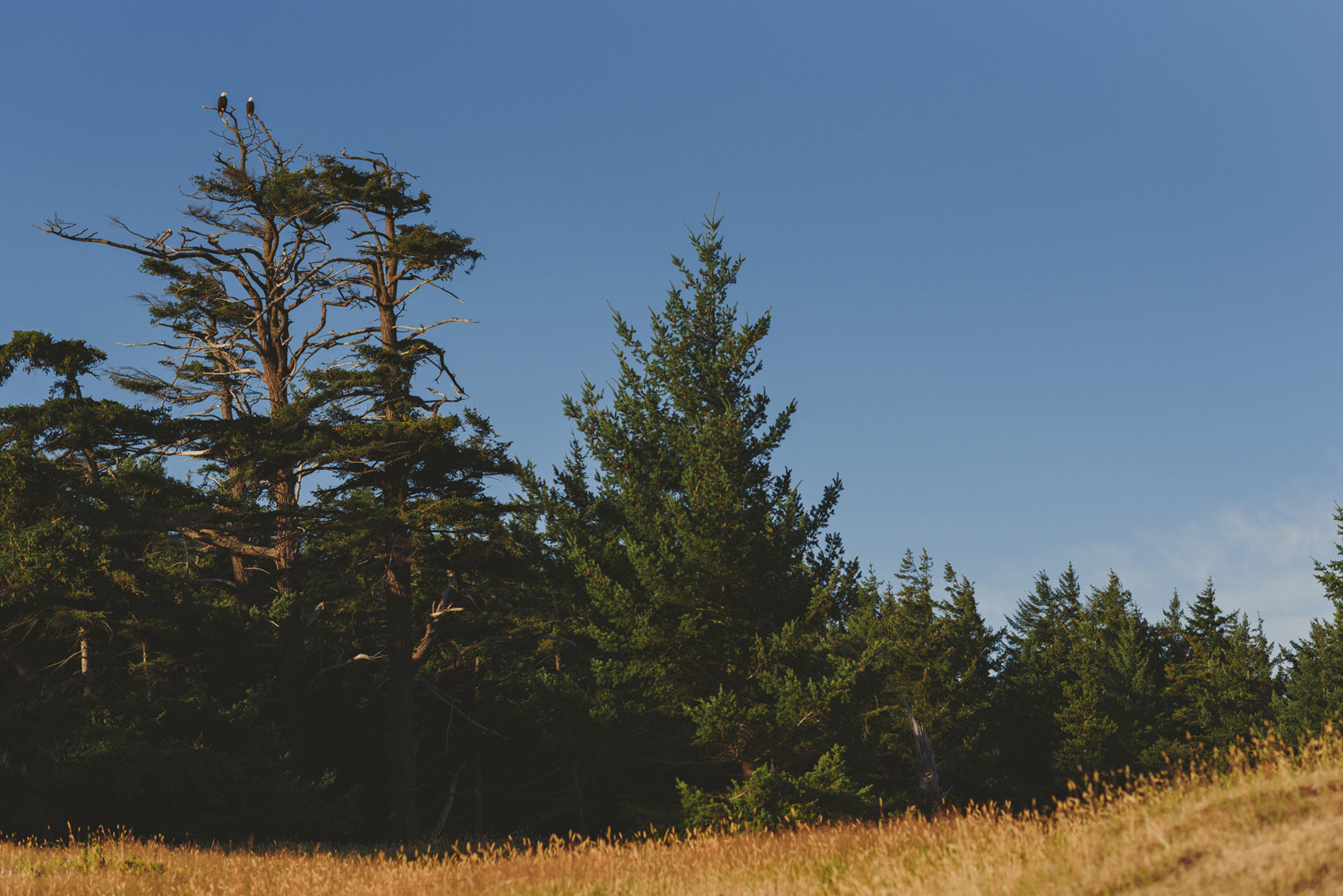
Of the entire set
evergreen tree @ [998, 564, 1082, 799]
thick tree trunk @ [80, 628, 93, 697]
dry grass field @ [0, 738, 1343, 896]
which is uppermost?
thick tree trunk @ [80, 628, 93, 697]

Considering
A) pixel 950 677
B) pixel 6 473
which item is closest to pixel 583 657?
pixel 6 473

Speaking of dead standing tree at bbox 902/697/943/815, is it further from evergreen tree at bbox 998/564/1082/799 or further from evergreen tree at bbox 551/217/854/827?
evergreen tree at bbox 998/564/1082/799

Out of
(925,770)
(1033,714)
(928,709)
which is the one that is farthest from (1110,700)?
(925,770)

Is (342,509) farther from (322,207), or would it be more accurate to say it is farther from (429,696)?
(429,696)

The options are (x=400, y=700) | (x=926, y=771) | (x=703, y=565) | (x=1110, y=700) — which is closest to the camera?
(x=703, y=565)

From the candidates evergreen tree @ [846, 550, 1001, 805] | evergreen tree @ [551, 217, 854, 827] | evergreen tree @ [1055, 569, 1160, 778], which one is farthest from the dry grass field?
evergreen tree @ [1055, 569, 1160, 778]

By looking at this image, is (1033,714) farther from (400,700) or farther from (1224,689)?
(400,700)

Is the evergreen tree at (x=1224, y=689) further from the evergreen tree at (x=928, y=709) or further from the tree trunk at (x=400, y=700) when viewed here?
the tree trunk at (x=400, y=700)

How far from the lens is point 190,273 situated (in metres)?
24.7

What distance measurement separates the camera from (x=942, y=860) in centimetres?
738

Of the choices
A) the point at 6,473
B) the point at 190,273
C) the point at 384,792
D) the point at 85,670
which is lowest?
the point at 384,792

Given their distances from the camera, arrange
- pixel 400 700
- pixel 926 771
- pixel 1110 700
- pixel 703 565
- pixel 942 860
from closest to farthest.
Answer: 1. pixel 942 860
2. pixel 703 565
3. pixel 400 700
4. pixel 926 771
5. pixel 1110 700

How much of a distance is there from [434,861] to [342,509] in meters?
11.0

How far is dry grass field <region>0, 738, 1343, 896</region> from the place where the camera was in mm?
6031
